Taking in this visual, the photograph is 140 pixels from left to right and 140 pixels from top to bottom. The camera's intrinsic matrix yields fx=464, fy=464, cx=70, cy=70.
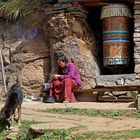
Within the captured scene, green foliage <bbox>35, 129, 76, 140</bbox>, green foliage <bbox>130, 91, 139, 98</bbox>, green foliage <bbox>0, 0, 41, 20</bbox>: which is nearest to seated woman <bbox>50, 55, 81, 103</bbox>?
green foliage <bbox>130, 91, 139, 98</bbox>

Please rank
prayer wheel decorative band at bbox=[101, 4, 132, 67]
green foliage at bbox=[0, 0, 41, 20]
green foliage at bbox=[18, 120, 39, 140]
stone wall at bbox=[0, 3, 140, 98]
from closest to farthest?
1. green foliage at bbox=[18, 120, 39, 140]
2. prayer wheel decorative band at bbox=[101, 4, 132, 67]
3. stone wall at bbox=[0, 3, 140, 98]
4. green foliage at bbox=[0, 0, 41, 20]

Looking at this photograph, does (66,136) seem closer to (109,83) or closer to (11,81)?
(109,83)

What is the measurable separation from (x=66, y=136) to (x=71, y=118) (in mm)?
1567

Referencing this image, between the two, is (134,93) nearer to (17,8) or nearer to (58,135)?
(17,8)

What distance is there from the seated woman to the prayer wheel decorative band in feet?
→ 3.12

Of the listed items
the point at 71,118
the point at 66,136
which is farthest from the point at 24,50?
the point at 66,136

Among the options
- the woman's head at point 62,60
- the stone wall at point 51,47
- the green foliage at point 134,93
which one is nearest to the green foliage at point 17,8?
the stone wall at point 51,47

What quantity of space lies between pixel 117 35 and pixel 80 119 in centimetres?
353

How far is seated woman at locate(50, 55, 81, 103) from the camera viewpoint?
34.8 feet

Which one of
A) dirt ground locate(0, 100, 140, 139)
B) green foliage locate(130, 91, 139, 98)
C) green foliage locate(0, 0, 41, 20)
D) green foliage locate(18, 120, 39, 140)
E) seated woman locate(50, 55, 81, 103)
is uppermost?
green foliage locate(0, 0, 41, 20)

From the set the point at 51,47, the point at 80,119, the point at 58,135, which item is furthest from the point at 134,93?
the point at 58,135

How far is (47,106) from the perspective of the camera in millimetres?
9891

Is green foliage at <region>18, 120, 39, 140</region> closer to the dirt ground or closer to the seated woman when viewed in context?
the dirt ground

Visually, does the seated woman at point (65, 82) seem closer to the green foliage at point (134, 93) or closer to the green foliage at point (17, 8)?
the green foliage at point (134, 93)
